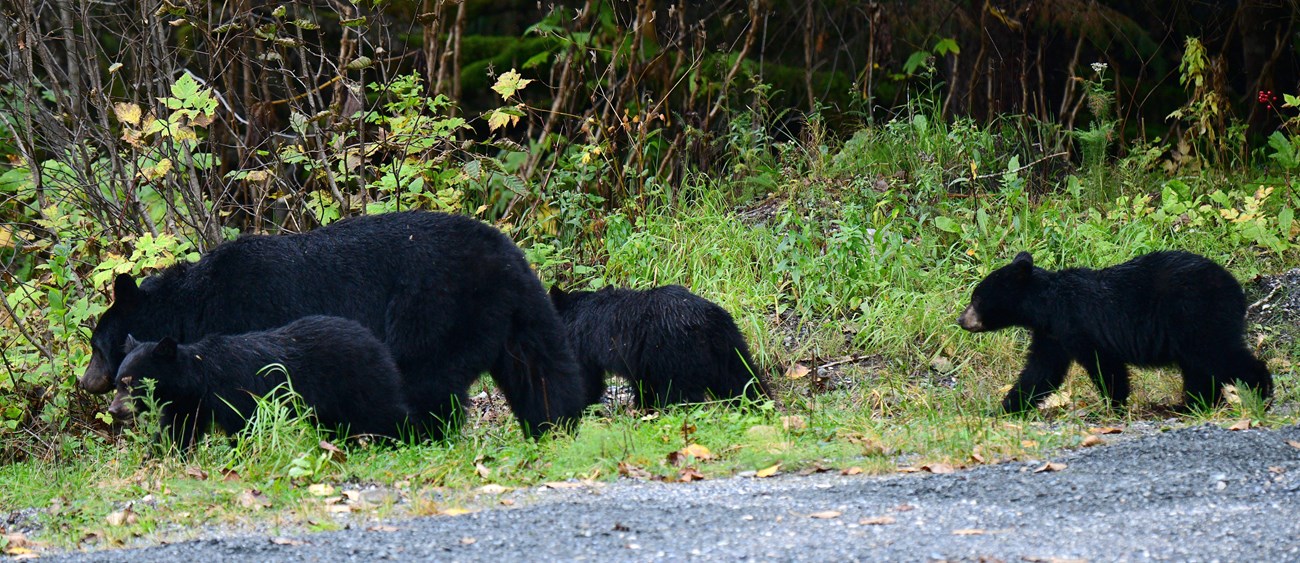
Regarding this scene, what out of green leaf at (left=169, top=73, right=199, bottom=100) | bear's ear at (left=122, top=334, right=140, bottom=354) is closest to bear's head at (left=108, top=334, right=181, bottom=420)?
bear's ear at (left=122, top=334, right=140, bottom=354)

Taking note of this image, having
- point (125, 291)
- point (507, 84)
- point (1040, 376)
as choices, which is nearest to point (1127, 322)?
point (1040, 376)

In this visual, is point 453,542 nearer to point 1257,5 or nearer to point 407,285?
point 407,285

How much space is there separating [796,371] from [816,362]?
11.4 inches

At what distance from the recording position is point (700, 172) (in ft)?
36.7

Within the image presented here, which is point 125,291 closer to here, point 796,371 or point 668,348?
point 668,348

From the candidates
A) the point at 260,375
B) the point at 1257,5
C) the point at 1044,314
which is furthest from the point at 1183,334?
the point at 1257,5

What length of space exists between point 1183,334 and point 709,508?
3.41 meters

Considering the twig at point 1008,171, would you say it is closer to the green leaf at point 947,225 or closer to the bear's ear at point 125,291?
the green leaf at point 947,225

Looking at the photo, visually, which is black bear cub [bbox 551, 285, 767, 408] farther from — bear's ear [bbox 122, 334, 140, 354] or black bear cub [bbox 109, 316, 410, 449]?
bear's ear [bbox 122, 334, 140, 354]

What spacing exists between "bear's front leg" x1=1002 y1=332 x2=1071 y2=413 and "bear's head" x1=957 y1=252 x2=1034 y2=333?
0.21 meters

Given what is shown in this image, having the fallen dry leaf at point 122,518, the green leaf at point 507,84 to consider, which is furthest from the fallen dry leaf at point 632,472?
the green leaf at point 507,84

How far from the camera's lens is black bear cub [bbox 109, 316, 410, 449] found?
20.1 feet

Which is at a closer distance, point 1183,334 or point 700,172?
Result: point 1183,334

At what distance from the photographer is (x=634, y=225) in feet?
34.9
